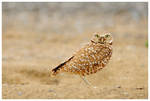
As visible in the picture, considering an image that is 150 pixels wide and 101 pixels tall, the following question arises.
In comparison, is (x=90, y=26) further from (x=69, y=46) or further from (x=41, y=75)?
(x=41, y=75)

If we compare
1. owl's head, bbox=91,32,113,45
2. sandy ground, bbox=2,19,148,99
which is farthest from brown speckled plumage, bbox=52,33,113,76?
sandy ground, bbox=2,19,148,99

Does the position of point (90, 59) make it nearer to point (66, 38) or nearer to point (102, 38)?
point (102, 38)

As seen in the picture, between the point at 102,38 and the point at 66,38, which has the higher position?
the point at 102,38

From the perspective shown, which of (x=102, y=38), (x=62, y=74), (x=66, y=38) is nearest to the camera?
(x=102, y=38)

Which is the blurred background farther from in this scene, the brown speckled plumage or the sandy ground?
the brown speckled plumage

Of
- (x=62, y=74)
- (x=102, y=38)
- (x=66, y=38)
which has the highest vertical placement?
(x=102, y=38)

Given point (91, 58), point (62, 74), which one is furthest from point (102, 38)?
point (62, 74)

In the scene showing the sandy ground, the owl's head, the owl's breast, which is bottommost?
the sandy ground
